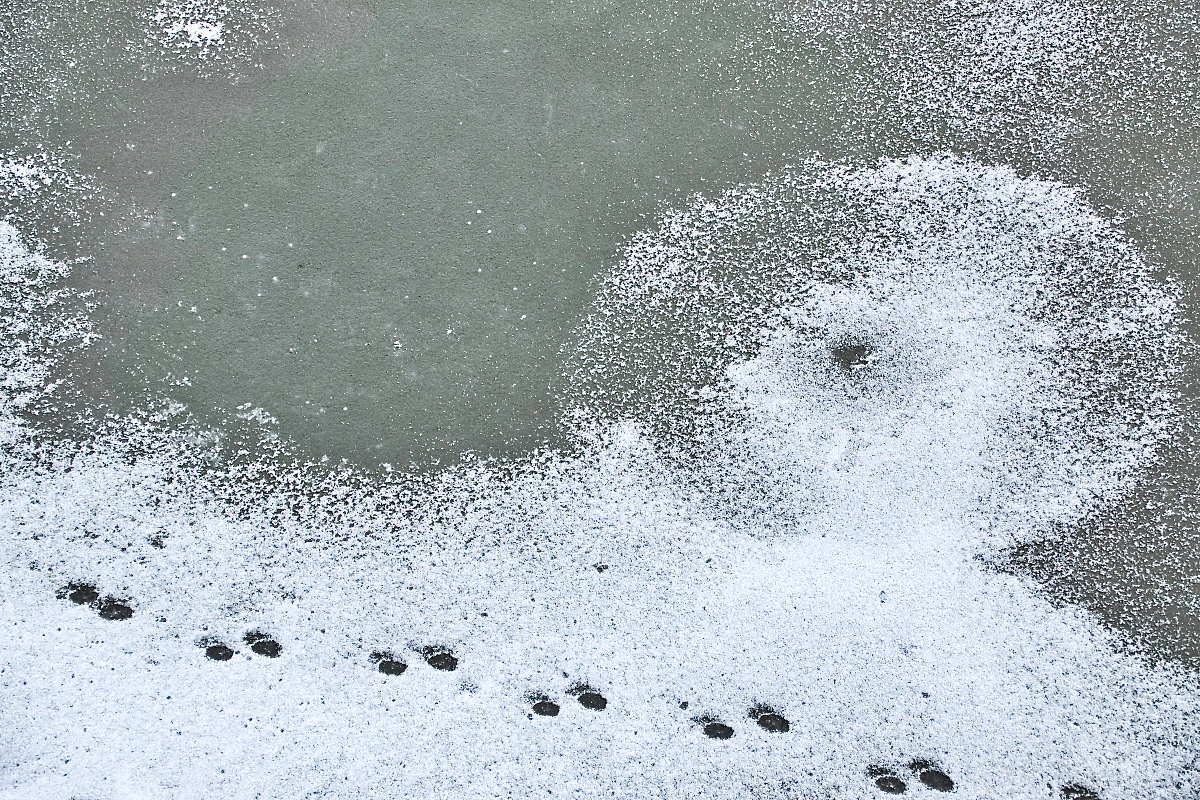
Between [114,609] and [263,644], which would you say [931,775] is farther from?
[114,609]

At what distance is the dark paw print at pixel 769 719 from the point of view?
587 centimetres

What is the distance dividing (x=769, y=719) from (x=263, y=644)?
146 inches

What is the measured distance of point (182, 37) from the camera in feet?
23.1

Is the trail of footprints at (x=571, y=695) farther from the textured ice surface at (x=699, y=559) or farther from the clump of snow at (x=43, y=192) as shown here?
the clump of snow at (x=43, y=192)

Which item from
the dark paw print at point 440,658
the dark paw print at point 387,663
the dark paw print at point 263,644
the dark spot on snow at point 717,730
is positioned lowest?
the dark paw print at point 263,644

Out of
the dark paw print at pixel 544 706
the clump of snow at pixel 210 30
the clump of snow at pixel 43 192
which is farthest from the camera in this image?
the clump of snow at pixel 210 30

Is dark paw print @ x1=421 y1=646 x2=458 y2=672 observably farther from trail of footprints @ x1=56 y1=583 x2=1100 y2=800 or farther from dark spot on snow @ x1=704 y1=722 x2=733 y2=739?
dark spot on snow @ x1=704 y1=722 x2=733 y2=739

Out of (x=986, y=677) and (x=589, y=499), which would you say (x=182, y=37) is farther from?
(x=986, y=677)

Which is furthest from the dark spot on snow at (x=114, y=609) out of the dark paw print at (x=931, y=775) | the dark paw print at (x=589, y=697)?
the dark paw print at (x=931, y=775)

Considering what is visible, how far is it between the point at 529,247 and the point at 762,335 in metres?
2.00

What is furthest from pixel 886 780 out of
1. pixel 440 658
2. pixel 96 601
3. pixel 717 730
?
pixel 96 601

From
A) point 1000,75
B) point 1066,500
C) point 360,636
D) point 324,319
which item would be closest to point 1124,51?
point 1000,75

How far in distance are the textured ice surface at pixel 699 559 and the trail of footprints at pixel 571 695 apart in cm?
3

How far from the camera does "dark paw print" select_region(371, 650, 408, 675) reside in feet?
19.5
